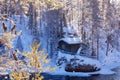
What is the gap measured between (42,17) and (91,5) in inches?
542

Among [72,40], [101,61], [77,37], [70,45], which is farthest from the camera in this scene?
[77,37]

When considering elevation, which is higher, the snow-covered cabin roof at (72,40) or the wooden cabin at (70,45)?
the snow-covered cabin roof at (72,40)

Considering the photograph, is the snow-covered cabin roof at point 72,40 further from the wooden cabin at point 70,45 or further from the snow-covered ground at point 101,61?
the snow-covered ground at point 101,61

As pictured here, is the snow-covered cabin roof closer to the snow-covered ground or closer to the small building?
the small building

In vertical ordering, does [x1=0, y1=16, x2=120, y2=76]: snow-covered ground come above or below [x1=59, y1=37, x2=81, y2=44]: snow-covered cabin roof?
below

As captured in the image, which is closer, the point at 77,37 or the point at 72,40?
the point at 72,40

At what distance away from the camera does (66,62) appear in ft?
164

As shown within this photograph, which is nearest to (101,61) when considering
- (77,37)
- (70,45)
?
(70,45)

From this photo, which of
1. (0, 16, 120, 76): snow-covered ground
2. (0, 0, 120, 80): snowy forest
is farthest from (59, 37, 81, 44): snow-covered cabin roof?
(0, 16, 120, 76): snow-covered ground

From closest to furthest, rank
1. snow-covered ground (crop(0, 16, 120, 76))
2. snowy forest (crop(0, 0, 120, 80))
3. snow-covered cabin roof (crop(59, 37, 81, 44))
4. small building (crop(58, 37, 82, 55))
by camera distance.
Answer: snow-covered ground (crop(0, 16, 120, 76)) → snowy forest (crop(0, 0, 120, 80)) → small building (crop(58, 37, 82, 55)) → snow-covered cabin roof (crop(59, 37, 81, 44))

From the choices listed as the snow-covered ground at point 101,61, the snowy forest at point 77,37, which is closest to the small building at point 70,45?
the snowy forest at point 77,37

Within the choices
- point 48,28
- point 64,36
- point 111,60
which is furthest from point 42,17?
point 111,60

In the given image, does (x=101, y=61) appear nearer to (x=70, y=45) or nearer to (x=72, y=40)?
(x=70, y=45)

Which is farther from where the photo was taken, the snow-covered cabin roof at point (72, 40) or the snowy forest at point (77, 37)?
the snow-covered cabin roof at point (72, 40)
